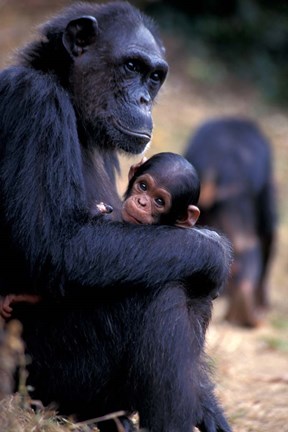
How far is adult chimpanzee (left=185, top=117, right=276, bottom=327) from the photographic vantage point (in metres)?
11.7

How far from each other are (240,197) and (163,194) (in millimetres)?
6501

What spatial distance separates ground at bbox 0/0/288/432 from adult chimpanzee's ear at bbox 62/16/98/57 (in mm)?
500

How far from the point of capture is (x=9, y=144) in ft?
16.8

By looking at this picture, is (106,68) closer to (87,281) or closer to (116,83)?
(116,83)

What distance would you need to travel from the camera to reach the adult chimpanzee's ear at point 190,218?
5.59 m

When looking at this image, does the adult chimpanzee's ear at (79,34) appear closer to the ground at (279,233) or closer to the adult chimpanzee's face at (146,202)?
the ground at (279,233)

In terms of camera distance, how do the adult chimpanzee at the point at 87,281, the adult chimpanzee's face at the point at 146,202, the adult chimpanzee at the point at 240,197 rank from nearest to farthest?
the adult chimpanzee at the point at 87,281 < the adult chimpanzee's face at the point at 146,202 < the adult chimpanzee at the point at 240,197

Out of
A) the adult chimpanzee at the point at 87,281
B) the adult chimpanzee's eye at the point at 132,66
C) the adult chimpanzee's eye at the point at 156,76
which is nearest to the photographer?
the adult chimpanzee at the point at 87,281

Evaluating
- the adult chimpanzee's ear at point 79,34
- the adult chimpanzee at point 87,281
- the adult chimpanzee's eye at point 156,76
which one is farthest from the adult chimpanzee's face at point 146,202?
the adult chimpanzee's ear at point 79,34

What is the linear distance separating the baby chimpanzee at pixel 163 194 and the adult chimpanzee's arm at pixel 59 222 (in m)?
0.41

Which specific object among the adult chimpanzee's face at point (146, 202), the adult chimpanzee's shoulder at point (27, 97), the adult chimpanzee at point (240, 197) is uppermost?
the adult chimpanzee's shoulder at point (27, 97)

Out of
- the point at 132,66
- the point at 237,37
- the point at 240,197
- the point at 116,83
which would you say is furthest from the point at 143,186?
the point at 237,37

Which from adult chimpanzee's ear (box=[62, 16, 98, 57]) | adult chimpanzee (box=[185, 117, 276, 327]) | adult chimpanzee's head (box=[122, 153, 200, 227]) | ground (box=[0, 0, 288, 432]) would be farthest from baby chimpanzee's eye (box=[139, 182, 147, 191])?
adult chimpanzee (box=[185, 117, 276, 327])

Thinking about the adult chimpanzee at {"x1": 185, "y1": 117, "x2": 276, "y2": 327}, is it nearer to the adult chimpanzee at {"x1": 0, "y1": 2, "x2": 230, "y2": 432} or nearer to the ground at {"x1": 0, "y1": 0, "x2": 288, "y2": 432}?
the ground at {"x1": 0, "y1": 0, "x2": 288, "y2": 432}
